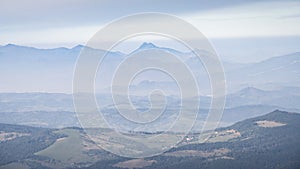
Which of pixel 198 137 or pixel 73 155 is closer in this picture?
pixel 73 155

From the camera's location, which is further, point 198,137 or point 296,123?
point 198,137

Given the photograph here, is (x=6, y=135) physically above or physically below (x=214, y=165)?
above

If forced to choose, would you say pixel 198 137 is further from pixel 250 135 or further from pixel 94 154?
pixel 94 154

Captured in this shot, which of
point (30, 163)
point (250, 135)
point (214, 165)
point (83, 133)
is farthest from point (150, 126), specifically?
point (214, 165)

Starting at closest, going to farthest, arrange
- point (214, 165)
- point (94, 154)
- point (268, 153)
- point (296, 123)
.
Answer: point (214, 165) < point (268, 153) < point (94, 154) < point (296, 123)

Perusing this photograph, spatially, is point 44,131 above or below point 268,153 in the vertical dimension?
above

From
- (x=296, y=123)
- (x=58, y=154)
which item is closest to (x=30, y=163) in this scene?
→ (x=58, y=154)

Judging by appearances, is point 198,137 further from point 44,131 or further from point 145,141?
point 44,131

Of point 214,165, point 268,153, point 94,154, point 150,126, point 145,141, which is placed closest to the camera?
point 214,165

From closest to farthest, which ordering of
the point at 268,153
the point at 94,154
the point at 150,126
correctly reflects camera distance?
the point at 268,153
the point at 94,154
the point at 150,126
